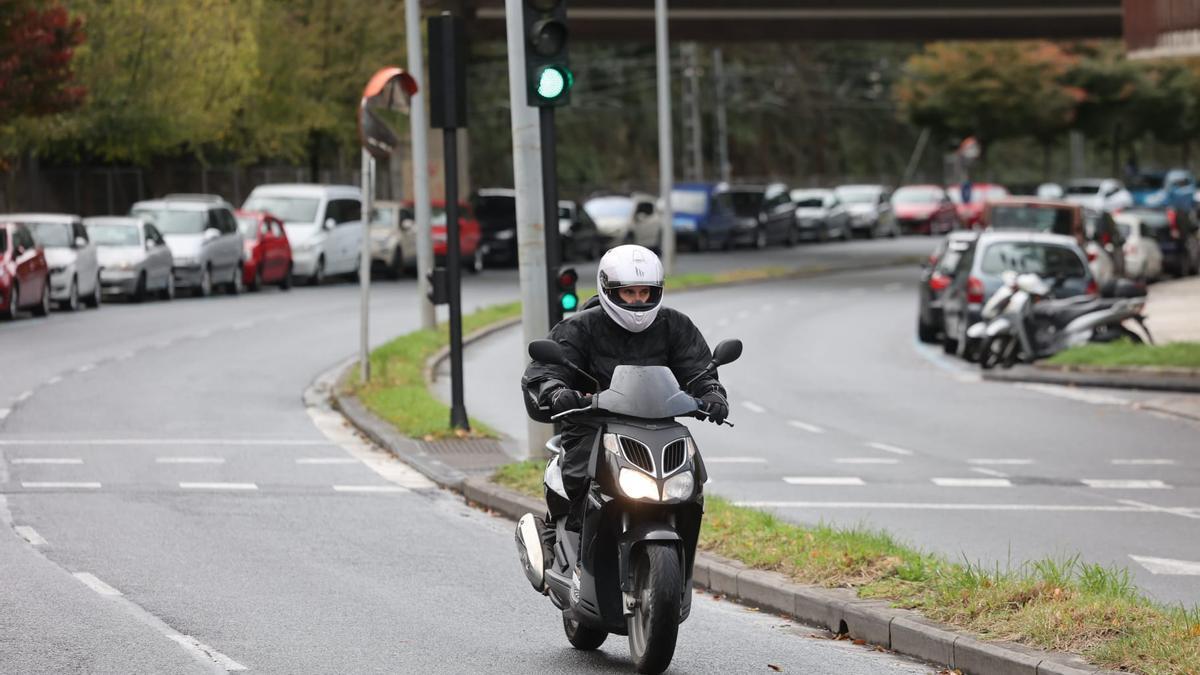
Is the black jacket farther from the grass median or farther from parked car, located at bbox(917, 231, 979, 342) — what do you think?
parked car, located at bbox(917, 231, 979, 342)

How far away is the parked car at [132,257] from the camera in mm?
35688

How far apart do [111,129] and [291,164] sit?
19074 mm

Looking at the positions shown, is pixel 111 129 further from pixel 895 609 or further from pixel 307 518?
pixel 895 609

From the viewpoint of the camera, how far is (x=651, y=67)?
8938 cm

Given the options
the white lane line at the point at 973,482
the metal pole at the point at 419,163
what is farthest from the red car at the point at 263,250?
the white lane line at the point at 973,482

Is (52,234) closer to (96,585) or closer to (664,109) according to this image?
(664,109)

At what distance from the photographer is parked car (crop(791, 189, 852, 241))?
224 ft

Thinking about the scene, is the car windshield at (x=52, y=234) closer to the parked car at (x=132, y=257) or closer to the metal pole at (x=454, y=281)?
the parked car at (x=132, y=257)

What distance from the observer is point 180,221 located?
128 ft

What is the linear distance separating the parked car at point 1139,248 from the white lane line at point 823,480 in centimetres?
2817

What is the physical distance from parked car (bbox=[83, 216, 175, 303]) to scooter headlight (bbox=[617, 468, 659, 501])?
2883 cm

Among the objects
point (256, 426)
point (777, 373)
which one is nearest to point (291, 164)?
point (777, 373)

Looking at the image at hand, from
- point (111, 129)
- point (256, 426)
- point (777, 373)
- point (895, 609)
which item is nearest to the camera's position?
point (895, 609)

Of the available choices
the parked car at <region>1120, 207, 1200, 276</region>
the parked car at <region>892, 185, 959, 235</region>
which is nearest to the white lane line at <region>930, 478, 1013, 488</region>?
the parked car at <region>1120, 207, 1200, 276</region>
